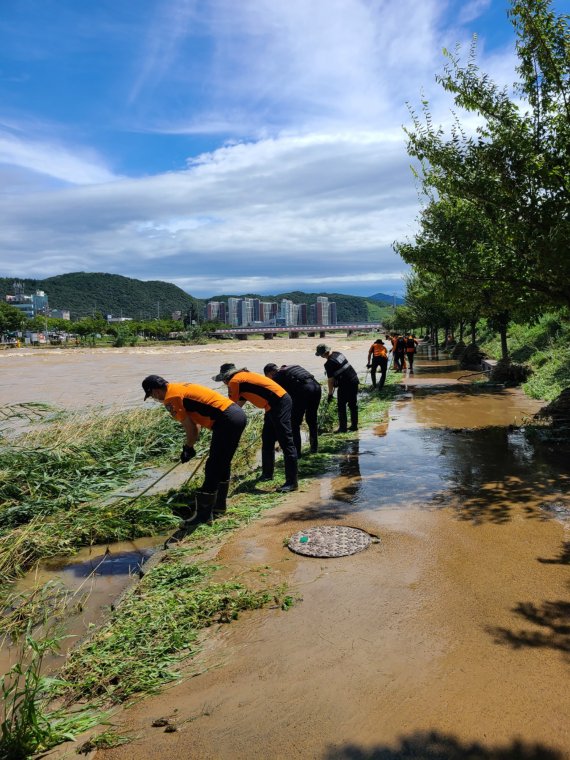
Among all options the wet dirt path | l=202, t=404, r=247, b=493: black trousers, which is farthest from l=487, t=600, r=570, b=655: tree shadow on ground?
l=202, t=404, r=247, b=493: black trousers

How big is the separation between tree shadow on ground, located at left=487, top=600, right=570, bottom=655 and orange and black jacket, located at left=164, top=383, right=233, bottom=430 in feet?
11.6

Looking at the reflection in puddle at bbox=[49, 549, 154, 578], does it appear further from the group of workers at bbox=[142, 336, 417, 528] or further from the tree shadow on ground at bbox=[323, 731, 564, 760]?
the tree shadow on ground at bbox=[323, 731, 564, 760]

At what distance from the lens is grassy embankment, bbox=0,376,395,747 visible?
339 cm

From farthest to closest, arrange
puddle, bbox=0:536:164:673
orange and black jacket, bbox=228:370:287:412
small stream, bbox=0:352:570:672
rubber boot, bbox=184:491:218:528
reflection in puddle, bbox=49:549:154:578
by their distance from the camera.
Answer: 1. orange and black jacket, bbox=228:370:287:412
2. rubber boot, bbox=184:491:218:528
3. reflection in puddle, bbox=49:549:154:578
4. small stream, bbox=0:352:570:672
5. puddle, bbox=0:536:164:673

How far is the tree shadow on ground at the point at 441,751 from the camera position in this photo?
8.08 ft

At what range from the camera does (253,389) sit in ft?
22.6

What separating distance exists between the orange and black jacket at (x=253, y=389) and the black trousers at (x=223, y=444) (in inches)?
29.5

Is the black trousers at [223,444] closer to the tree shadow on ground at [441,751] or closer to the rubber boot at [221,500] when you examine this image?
the rubber boot at [221,500]

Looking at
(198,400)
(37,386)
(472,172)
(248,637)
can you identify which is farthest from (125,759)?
(37,386)

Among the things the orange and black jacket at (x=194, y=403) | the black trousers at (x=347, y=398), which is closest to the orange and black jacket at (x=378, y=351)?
the black trousers at (x=347, y=398)

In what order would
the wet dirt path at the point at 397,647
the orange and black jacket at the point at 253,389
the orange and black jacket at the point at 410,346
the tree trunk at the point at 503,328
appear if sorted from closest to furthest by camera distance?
1. the wet dirt path at the point at 397,647
2. the orange and black jacket at the point at 253,389
3. the tree trunk at the point at 503,328
4. the orange and black jacket at the point at 410,346

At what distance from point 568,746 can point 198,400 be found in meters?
4.45

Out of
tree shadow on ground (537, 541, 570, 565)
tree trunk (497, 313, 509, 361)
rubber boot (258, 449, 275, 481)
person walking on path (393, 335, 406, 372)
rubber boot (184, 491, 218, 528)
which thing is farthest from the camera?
person walking on path (393, 335, 406, 372)

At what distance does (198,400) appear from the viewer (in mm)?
5988
